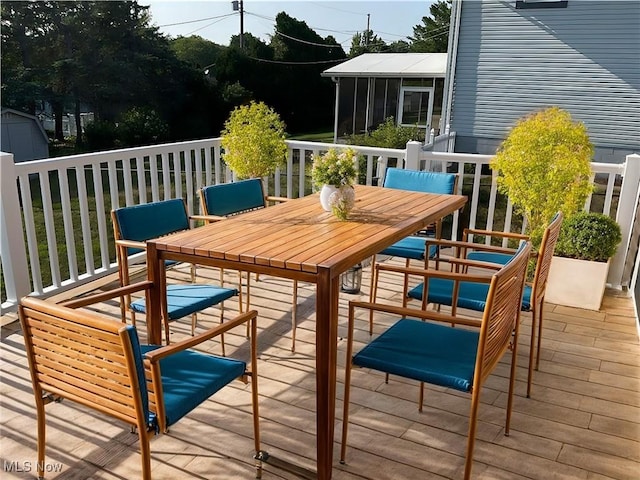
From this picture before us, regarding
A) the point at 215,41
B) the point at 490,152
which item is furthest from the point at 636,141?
the point at 215,41

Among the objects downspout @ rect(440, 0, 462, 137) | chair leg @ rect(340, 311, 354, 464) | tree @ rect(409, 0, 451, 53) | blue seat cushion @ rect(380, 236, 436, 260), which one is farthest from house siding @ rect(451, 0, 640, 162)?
tree @ rect(409, 0, 451, 53)

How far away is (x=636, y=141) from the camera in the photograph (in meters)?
9.97

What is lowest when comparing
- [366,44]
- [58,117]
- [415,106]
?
[58,117]

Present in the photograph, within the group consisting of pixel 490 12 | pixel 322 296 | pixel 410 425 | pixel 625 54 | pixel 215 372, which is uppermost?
pixel 490 12

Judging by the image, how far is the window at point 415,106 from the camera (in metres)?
15.3

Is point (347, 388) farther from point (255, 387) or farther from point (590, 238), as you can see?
point (590, 238)

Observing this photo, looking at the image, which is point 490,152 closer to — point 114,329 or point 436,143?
point 436,143

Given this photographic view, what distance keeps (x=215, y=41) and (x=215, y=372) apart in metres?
24.2

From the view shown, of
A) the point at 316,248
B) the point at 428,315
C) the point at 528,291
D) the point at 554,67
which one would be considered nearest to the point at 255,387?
the point at 316,248

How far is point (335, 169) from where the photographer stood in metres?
2.82

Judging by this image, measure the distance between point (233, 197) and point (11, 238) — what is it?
1422mm

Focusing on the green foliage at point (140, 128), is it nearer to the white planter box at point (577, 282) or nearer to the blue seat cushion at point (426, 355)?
the white planter box at point (577, 282)

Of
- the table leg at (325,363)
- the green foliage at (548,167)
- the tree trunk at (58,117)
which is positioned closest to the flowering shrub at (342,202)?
the table leg at (325,363)

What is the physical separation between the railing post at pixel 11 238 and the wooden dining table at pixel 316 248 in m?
1.56
